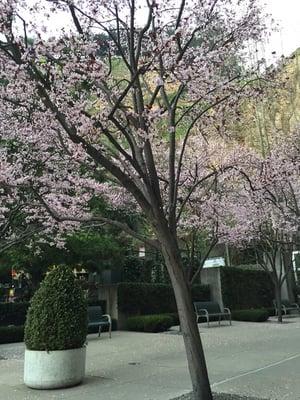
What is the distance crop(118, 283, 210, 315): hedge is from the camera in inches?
637

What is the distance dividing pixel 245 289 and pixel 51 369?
640 inches

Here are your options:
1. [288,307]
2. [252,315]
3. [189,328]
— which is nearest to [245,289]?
[288,307]

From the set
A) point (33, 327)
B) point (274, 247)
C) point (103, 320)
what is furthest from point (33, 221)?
point (274, 247)

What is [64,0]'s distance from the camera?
6328 millimetres

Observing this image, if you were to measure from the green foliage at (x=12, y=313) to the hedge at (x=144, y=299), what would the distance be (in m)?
3.17

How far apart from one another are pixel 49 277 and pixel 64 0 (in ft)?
13.1

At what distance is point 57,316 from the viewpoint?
7.14m

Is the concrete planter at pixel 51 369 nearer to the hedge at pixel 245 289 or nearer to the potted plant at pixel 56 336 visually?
the potted plant at pixel 56 336

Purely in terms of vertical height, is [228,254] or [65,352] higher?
[228,254]

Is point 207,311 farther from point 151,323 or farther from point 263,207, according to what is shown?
point 263,207

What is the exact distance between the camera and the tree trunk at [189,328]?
214 inches

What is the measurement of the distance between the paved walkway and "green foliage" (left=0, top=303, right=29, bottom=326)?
1.74 meters

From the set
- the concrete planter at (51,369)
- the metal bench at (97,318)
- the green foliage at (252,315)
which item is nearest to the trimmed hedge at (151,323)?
the metal bench at (97,318)

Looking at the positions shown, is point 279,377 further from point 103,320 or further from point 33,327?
point 103,320
